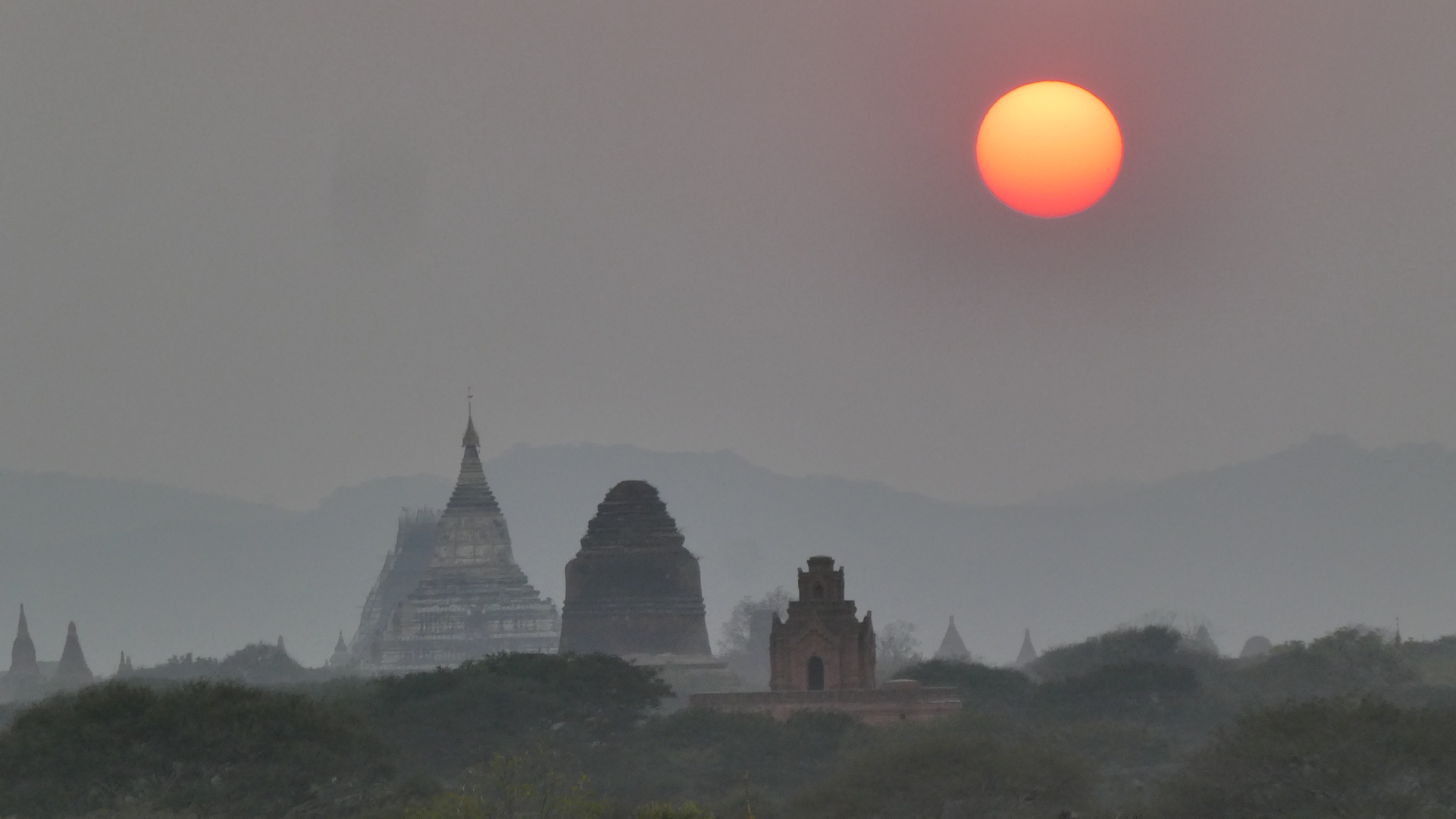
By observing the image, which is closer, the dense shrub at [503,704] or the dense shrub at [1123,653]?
the dense shrub at [503,704]

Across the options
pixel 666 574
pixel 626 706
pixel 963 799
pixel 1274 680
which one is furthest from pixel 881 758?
pixel 666 574

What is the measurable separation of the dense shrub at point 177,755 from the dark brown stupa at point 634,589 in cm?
8708

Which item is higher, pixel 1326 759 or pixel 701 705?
pixel 701 705

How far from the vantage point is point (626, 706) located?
11750cm

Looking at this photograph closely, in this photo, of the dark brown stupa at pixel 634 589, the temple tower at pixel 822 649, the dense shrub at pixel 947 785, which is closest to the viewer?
the dense shrub at pixel 947 785

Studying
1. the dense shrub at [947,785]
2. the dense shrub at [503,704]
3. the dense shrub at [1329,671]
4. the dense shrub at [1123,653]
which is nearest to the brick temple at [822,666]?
the dense shrub at [503,704]

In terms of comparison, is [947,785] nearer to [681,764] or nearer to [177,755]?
[177,755]

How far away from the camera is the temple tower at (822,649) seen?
11194 cm

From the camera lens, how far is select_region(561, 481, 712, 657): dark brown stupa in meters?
175

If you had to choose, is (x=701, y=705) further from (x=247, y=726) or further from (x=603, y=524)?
(x=603, y=524)

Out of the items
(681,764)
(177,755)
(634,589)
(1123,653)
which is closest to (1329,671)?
(1123,653)

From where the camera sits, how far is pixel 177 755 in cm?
8288

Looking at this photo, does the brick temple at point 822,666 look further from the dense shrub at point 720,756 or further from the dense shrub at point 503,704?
the dense shrub at point 503,704

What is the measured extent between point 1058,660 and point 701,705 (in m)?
76.1
